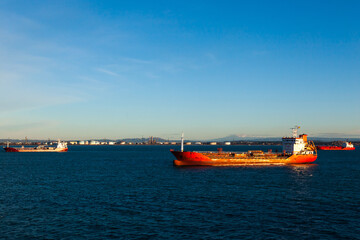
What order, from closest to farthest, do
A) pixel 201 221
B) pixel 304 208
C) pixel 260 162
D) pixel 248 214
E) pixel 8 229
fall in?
pixel 8 229, pixel 201 221, pixel 248 214, pixel 304 208, pixel 260 162

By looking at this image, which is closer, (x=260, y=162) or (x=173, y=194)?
(x=173, y=194)

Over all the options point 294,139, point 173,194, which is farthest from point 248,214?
point 294,139

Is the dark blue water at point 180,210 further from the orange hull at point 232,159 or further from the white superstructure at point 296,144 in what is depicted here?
the white superstructure at point 296,144

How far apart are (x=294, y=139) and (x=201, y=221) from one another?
77672mm

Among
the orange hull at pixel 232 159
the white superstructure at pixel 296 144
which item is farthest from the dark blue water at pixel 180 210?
the white superstructure at pixel 296 144

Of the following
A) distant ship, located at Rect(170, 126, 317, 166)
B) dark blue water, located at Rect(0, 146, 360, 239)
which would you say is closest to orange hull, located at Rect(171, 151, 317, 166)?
distant ship, located at Rect(170, 126, 317, 166)

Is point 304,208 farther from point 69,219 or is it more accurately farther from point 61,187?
point 61,187

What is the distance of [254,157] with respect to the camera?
9556 cm

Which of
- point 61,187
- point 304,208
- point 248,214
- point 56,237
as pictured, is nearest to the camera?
point 56,237

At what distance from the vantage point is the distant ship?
88125mm

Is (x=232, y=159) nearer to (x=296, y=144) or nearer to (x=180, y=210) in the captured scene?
(x=296, y=144)

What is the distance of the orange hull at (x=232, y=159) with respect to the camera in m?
87.9

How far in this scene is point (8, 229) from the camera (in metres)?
28.8

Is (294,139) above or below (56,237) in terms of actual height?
above
